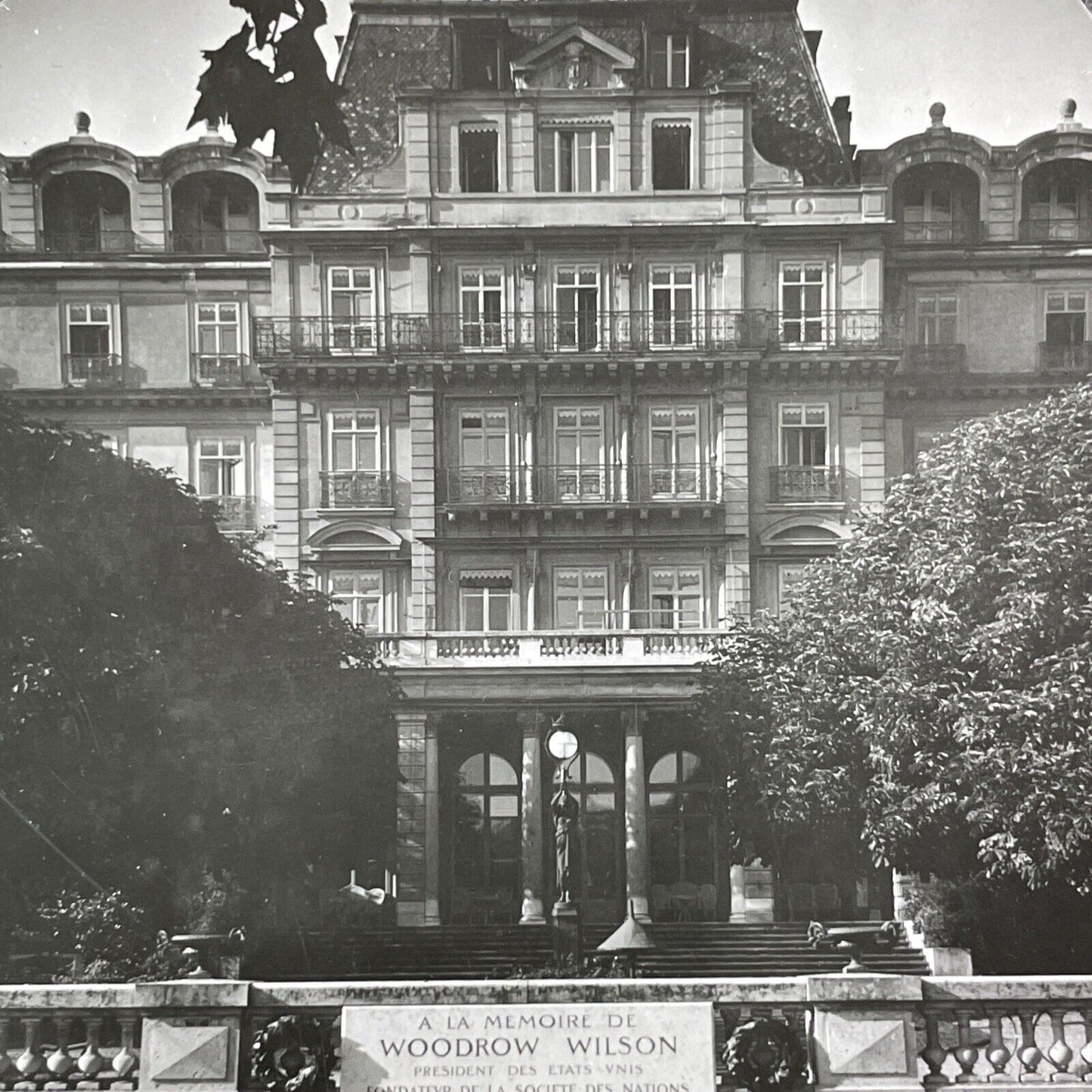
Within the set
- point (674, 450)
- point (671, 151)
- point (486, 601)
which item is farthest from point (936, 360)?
point (486, 601)

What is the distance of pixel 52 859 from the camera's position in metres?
15.9

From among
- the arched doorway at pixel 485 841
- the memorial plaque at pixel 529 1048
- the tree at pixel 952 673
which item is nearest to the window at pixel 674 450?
the tree at pixel 952 673

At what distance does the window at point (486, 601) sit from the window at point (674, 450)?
1999 millimetres

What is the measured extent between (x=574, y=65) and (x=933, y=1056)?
12.7m

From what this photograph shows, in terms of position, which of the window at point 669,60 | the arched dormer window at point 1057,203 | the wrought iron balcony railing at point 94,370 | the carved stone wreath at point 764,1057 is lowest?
the carved stone wreath at point 764,1057

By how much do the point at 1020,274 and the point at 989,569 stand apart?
3.16 m

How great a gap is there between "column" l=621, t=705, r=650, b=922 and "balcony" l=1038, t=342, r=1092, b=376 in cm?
635

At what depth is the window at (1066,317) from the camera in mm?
18109

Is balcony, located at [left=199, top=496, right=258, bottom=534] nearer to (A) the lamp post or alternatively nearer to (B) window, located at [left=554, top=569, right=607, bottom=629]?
(B) window, located at [left=554, top=569, right=607, bottom=629]

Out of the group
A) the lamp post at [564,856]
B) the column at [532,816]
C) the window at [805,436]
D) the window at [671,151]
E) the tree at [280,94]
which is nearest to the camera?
the tree at [280,94]

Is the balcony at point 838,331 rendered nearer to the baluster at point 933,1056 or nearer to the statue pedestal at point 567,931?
the statue pedestal at point 567,931

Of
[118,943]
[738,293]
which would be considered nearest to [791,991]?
[118,943]

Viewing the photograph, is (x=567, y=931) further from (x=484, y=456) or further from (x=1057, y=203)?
(x=1057, y=203)

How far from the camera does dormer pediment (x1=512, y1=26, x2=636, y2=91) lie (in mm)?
18844
